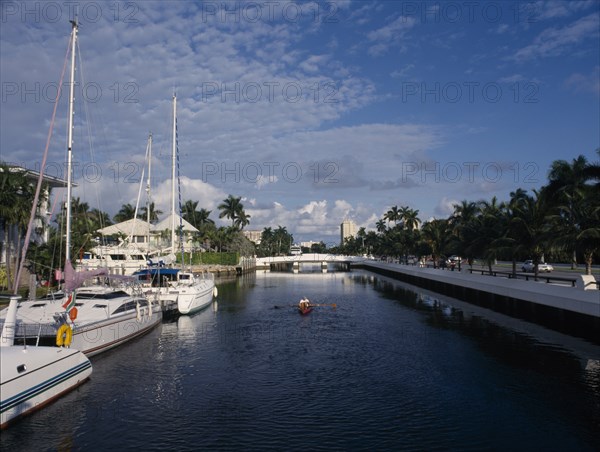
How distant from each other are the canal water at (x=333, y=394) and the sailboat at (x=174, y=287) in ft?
20.4

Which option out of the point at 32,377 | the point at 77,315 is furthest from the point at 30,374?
the point at 77,315

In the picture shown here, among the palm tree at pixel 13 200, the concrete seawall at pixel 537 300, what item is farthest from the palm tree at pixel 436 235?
the palm tree at pixel 13 200

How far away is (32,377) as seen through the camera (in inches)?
608

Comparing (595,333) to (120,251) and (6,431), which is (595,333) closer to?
(6,431)

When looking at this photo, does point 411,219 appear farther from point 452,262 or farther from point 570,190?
point 570,190

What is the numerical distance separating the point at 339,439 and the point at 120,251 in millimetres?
51452

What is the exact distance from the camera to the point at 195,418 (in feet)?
53.1

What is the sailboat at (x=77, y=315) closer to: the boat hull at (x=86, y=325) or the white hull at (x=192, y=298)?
the boat hull at (x=86, y=325)

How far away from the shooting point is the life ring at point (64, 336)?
63.3ft

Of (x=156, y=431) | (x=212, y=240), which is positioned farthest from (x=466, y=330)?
(x=212, y=240)

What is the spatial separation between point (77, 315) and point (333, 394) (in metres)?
14.4

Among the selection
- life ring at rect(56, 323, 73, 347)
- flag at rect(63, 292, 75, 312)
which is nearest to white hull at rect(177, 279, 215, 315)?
flag at rect(63, 292, 75, 312)

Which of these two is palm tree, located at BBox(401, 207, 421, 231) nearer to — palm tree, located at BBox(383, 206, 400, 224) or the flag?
palm tree, located at BBox(383, 206, 400, 224)

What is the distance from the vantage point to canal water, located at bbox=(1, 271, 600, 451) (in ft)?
47.1
